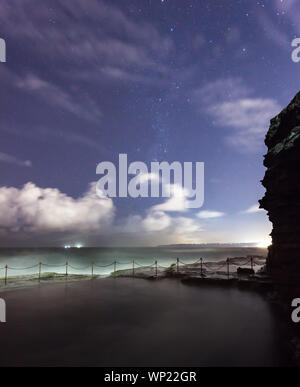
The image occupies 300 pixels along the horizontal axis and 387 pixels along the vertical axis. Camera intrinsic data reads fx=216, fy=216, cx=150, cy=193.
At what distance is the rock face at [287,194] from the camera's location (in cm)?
1266

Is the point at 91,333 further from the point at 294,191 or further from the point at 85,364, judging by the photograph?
the point at 294,191

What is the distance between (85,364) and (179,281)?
1334 cm

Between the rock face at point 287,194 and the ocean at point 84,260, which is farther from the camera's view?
the ocean at point 84,260

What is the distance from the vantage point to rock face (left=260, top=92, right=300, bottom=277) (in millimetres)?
12664

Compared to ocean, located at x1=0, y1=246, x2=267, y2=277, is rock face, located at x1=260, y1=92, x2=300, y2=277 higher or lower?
higher

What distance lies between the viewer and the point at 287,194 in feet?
43.7

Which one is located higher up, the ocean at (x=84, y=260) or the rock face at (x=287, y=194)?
the rock face at (x=287, y=194)

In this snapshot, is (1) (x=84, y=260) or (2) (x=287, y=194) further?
(1) (x=84, y=260)

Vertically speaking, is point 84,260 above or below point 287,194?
below

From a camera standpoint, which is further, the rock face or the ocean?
the ocean
